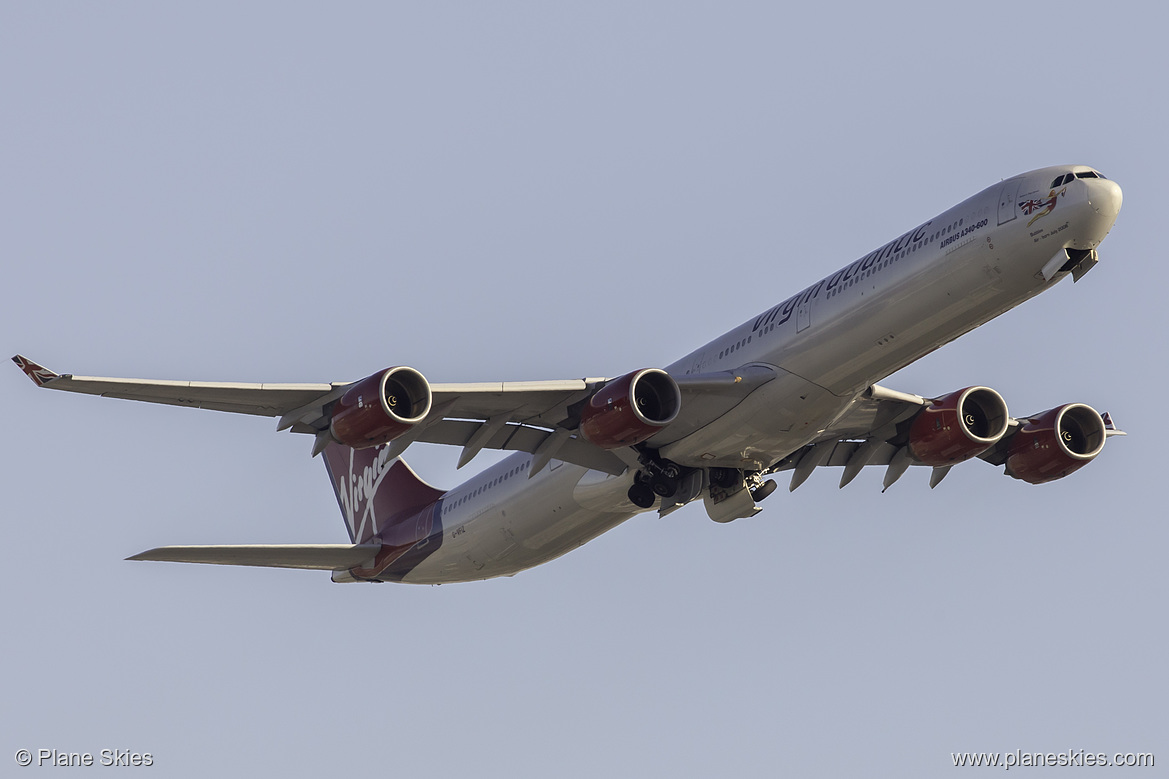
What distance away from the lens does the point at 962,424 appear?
130ft

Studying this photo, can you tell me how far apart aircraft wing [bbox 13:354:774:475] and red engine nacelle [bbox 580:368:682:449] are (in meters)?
0.68

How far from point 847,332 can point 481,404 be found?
8.55m

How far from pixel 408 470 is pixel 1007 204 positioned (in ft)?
71.5

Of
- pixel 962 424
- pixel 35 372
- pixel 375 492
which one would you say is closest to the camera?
pixel 35 372

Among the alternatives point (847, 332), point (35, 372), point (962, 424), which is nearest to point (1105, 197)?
point (847, 332)

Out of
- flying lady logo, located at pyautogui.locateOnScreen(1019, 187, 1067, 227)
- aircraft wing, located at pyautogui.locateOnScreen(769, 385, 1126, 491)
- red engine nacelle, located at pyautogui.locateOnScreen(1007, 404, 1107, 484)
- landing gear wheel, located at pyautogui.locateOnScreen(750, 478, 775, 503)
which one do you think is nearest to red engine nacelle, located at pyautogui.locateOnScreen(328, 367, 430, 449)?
landing gear wheel, located at pyautogui.locateOnScreen(750, 478, 775, 503)

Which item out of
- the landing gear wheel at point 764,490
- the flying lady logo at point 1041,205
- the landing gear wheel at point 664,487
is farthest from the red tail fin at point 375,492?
the flying lady logo at point 1041,205

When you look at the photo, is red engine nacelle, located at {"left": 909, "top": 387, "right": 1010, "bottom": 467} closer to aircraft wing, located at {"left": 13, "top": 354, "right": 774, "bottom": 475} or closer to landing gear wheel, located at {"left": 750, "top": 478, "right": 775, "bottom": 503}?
landing gear wheel, located at {"left": 750, "top": 478, "right": 775, "bottom": 503}

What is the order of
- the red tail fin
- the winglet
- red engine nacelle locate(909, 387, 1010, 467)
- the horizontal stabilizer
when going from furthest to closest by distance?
the red tail fin < red engine nacelle locate(909, 387, 1010, 467) < the horizontal stabilizer < the winglet

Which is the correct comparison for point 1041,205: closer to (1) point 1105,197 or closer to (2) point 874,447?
(1) point 1105,197

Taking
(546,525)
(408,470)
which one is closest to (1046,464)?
(546,525)

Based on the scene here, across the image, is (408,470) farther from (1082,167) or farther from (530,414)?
(1082,167)

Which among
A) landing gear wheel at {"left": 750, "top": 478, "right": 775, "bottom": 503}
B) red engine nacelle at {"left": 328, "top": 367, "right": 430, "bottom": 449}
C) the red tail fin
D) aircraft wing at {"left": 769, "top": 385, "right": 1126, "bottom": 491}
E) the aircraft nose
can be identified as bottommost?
red engine nacelle at {"left": 328, "top": 367, "right": 430, "bottom": 449}

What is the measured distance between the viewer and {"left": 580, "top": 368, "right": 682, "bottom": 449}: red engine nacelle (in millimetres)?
33688
